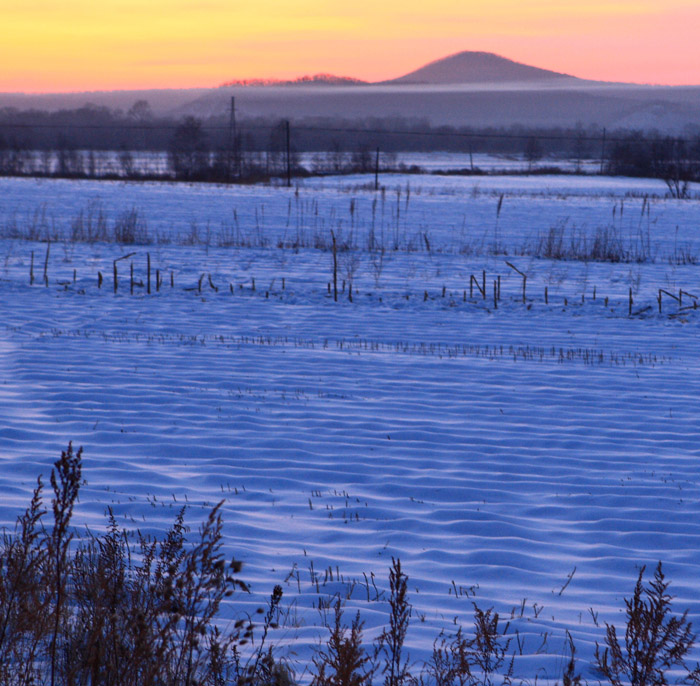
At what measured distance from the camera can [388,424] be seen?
6.58 meters

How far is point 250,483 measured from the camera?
17.4ft

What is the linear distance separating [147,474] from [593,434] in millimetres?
3397

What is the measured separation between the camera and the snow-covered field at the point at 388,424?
4082mm

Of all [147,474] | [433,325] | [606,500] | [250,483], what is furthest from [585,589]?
[433,325]

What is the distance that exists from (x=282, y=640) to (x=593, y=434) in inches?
149

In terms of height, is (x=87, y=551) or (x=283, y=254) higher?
(x=283, y=254)

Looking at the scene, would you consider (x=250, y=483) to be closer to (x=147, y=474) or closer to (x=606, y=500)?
(x=147, y=474)

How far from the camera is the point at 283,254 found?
669 inches

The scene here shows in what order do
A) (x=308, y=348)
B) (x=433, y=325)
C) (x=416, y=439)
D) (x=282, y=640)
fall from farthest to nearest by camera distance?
(x=433, y=325), (x=308, y=348), (x=416, y=439), (x=282, y=640)

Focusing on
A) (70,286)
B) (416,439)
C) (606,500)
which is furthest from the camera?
(70,286)

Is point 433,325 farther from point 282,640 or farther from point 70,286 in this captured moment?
point 282,640

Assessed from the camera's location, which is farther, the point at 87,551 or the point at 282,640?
the point at 87,551

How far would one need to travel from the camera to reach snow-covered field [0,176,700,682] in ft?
13.4

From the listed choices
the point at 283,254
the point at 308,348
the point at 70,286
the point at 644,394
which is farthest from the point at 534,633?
the point at 283,254
